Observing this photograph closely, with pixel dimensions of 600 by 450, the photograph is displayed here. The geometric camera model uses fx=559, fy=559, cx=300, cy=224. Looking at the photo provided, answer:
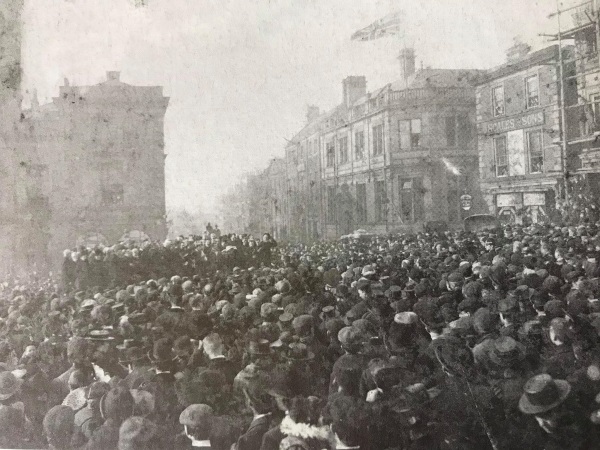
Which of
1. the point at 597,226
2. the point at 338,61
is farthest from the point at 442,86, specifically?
the point at 597,226

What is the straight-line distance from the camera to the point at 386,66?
3883mm

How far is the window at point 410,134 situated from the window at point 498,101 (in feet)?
1.61

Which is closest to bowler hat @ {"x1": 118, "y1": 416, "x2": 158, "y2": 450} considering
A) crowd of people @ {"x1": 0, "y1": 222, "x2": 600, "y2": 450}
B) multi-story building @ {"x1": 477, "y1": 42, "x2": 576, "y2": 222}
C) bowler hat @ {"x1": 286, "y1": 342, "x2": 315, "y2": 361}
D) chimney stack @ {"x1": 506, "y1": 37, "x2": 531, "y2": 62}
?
crowd of people @ {"x1": 0, "y1": 222, "x2": 600, "y2": 450}

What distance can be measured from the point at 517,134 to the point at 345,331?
1.68 meters

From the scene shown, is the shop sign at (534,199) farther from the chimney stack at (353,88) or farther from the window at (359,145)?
the chimney stack at (353,88)

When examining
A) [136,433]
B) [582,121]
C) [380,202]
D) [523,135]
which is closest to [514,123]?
[523,135]

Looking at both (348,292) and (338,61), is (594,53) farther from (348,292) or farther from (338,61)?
(348,292)

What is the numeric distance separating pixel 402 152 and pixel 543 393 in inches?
69.2

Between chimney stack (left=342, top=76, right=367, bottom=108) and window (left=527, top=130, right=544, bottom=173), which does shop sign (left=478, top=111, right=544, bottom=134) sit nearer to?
window (left=527, top=130, right=544, bottom=173)

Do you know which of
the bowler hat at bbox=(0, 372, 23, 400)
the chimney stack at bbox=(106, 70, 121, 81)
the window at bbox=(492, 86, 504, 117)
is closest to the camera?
the window at bbox=(492, 86, 504, 117)

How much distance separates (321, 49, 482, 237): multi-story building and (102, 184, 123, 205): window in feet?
5.65

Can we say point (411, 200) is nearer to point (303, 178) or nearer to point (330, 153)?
point (330, 153)

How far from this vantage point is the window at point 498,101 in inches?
144

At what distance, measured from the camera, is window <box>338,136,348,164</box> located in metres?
4.02
